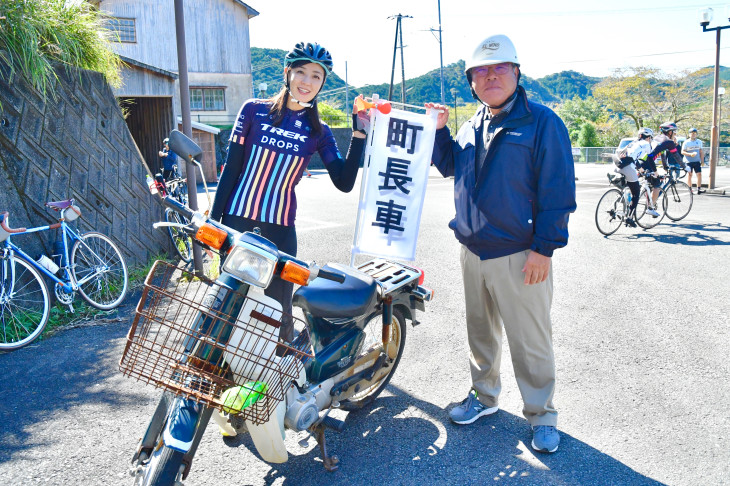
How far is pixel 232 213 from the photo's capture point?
3.23m

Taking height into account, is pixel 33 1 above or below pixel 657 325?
above

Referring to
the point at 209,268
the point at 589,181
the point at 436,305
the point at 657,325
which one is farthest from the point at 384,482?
the point at 589,181

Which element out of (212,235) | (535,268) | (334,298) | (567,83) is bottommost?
(334,298)

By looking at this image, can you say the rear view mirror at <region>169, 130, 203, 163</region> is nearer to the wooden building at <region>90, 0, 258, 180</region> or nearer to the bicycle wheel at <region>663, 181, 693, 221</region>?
the bicycle wheel at <region>663, 181, 693, 221</region>

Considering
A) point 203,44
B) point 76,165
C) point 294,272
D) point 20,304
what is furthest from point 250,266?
point 203,44

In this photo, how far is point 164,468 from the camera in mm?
2158

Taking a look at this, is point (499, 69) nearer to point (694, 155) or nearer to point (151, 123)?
point (151, 123)

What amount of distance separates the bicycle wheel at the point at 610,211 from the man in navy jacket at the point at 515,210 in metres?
A: 7.02

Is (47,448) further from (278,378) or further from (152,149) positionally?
(152,149)

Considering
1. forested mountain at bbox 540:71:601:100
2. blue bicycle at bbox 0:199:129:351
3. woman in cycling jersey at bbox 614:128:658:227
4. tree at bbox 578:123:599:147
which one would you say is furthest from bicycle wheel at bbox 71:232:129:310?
forested mountain at bbox 540:71:601:100

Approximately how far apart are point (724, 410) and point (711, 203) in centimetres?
1229

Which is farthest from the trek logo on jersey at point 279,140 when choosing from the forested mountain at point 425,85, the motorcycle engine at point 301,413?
the forested mountain at point 425,85

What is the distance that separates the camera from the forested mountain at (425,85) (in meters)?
84.6

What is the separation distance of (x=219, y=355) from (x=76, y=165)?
15.3 ft
